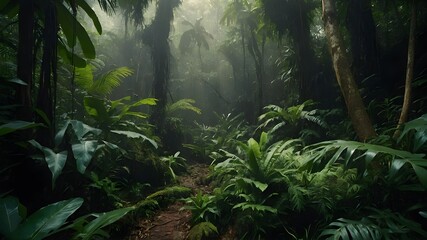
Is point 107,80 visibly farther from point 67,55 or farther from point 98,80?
point 67,55

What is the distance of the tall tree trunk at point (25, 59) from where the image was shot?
3.60 metres

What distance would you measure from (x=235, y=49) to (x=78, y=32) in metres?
15.8

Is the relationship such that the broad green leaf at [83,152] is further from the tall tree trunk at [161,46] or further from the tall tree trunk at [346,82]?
the tall tree trunk at [161,46]

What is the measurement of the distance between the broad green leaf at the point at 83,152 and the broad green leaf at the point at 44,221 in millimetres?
1630

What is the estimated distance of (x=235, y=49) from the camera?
1952cm

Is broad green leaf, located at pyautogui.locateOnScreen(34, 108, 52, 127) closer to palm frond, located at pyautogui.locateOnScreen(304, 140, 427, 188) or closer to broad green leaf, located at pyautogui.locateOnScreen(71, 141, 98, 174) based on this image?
broad green leaf, located at pyautogui.locateOnScreen(71, 141, 98, 174)

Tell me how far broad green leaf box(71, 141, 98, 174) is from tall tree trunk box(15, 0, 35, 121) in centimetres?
76

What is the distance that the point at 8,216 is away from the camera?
1.55m

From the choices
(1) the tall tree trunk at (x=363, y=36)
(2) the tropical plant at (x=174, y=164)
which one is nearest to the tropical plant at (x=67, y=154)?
(2) the tropical plant at (x=174, y=164)

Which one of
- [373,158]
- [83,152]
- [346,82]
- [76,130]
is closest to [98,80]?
[76,130]

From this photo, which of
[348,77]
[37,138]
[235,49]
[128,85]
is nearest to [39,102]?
[37,138]

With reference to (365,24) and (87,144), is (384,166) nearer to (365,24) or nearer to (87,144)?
(87,144)

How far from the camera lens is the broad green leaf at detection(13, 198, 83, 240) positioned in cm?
148

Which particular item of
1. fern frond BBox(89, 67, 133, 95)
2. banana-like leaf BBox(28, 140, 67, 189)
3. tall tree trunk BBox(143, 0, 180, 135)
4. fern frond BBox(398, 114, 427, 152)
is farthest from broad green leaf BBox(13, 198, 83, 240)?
tall tree trunk BBox(143, 0, 180, 135)
